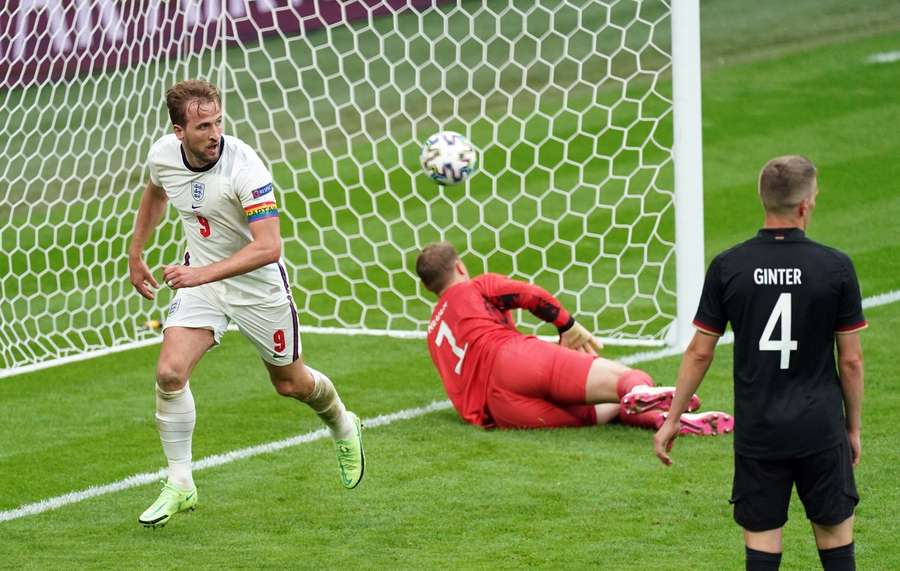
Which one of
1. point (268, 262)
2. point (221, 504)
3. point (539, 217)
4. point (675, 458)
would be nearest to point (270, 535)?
point (221, 504)

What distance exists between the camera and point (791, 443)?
14.1ft

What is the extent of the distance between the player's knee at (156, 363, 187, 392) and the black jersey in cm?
245

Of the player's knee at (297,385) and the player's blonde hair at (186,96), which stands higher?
the player's blonde hair at (186,96)

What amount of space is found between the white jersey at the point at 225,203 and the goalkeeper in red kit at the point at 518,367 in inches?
50.7

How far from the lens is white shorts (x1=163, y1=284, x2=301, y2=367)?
6168mm

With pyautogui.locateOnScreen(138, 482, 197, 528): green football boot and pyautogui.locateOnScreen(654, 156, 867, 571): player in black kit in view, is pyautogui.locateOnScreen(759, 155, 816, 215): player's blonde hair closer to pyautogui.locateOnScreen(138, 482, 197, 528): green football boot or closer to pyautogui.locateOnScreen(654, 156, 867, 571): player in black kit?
pyautogui.locateOnScreen(654, 156, 867, 571): player in black kit

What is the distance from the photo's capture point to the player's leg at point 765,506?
4.34 meters

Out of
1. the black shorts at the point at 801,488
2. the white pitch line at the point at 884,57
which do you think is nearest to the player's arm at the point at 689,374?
the black shorts at the point at 801,488

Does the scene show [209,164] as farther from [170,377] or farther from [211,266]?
[170,377]

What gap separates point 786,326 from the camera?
425cm

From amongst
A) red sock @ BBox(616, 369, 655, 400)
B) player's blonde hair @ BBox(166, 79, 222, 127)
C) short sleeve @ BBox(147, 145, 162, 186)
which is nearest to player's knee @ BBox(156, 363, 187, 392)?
short sleeve @ BBox(147, 145, 162, 186)

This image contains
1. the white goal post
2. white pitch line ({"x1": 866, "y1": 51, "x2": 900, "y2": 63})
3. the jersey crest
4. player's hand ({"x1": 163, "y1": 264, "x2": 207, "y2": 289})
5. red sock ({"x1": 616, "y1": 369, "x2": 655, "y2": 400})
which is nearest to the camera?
player's hand ({"x1": 163, "y1": 264, "x2": 207, "y2": 289})

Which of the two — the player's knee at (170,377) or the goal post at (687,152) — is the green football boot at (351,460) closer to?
the player's knee at (170,377)

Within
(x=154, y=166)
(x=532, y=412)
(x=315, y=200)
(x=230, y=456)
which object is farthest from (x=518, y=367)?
(x=315, y=200)
